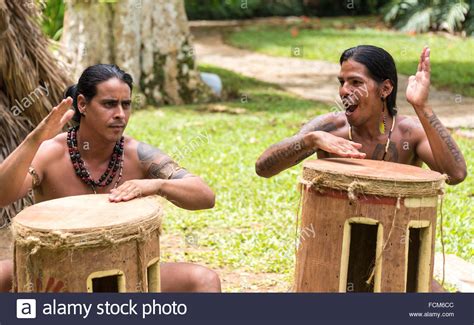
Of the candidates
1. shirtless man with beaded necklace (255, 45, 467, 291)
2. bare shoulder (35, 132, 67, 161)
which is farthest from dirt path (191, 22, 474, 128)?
bare shoulder (35, 132, 67, 161)

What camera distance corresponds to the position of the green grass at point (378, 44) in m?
14.3

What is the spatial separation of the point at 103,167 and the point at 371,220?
1.38 metres

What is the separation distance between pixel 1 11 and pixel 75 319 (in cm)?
350

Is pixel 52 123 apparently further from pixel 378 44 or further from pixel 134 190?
pixel 378 44

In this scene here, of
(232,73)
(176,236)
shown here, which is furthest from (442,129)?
(232,73)

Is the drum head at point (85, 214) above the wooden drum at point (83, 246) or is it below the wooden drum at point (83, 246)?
above

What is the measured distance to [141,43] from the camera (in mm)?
11812

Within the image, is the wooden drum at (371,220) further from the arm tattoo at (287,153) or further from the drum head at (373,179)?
the arm tattoo at (287,153)

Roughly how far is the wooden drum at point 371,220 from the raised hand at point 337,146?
0.05 meters

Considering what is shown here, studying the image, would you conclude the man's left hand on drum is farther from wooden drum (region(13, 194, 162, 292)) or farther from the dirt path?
the dirt path

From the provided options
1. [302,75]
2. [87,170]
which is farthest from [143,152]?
[302,75]

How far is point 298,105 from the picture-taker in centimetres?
1200

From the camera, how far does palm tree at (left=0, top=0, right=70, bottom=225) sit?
649 cm

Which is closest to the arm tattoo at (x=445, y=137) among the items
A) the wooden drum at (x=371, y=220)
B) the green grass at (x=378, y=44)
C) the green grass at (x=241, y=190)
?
the wooden drum at (x=371, y=220)
